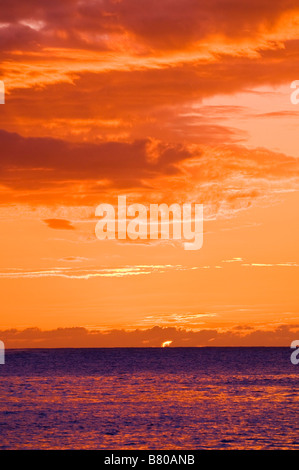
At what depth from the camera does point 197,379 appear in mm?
148250

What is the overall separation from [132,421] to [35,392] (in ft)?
138

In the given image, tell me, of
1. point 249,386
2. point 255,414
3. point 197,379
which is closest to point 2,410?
point 255,414

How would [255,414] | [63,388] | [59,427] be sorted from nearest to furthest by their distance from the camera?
[59,427] → [255,414] → [63,388]

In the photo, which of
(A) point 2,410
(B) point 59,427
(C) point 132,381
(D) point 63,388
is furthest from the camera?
(C) point 132,381

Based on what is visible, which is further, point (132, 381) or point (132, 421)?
point (132, 381)

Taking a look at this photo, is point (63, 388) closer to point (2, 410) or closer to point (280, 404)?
point (2, 410)
